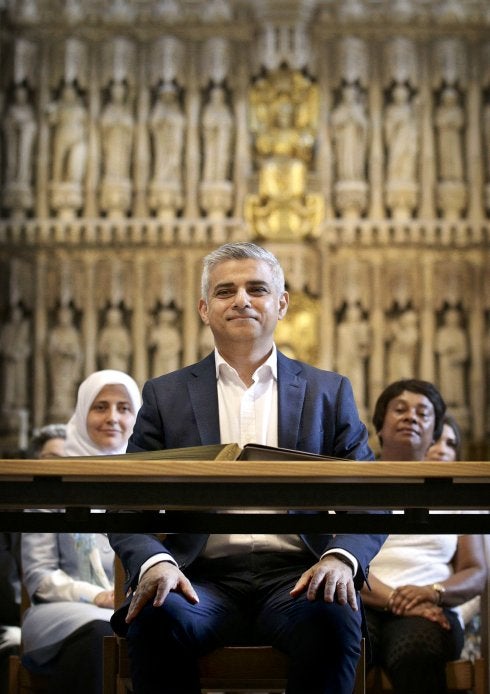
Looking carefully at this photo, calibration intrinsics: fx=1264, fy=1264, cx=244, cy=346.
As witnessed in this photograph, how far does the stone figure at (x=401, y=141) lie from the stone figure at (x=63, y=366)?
2.60 metres

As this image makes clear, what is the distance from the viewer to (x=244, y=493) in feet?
8.21

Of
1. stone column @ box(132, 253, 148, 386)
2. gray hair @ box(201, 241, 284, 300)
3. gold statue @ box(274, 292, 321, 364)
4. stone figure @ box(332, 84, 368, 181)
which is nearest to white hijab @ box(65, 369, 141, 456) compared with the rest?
gray hair @ box(201, 241, 284, 300)

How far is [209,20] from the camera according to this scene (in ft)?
31.3

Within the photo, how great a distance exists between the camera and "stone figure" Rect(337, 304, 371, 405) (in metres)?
9.04

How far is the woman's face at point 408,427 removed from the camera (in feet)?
13.8

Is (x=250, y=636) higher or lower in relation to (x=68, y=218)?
lower

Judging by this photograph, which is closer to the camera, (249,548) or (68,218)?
(249,548)

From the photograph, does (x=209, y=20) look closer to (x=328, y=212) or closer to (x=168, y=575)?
(x=328, y=212)

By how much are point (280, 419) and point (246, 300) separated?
299 mm

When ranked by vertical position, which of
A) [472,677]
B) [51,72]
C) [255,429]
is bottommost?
[472,677]

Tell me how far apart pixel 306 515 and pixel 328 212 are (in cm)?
660

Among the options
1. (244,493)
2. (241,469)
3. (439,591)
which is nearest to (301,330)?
(439,591)

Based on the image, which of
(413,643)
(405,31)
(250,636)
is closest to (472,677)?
(413,643)

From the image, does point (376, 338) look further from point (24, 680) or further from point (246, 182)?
point (24, 680)
